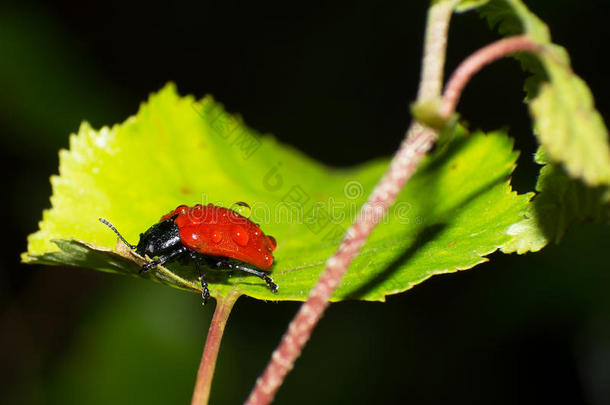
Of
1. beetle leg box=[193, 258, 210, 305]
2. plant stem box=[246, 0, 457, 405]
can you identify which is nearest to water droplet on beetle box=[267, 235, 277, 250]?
beetle leg box=[193, 258, 210, 305]

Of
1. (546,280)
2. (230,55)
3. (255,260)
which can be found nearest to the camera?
(255,260)

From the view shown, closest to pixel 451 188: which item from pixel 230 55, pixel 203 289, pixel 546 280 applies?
pixel 203 289

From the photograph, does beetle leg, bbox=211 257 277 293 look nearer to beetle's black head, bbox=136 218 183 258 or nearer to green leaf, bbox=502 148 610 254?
beetle's black head, bbox=136 218 183 258

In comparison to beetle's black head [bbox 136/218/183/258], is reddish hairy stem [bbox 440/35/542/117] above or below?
below

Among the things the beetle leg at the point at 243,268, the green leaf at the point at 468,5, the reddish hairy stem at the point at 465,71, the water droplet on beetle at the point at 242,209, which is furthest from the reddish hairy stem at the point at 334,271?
the water droplet on beetle at the point at 242,209

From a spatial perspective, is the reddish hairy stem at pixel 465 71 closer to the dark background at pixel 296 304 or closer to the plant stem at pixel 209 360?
the plant stem at pixel 209 360

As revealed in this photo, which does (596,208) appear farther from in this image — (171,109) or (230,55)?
(230,55)
